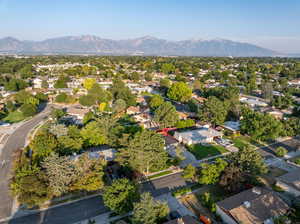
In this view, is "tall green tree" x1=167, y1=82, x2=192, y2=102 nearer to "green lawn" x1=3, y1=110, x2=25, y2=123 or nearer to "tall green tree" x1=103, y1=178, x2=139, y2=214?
"green lawn" x1=3, y1=110, x2=25, y2=123

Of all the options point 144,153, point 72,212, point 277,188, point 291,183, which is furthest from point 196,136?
point 72,212

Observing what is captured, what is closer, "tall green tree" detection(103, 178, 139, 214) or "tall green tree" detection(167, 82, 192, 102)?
"tall green tree" detection(103, 178, 139, 214)

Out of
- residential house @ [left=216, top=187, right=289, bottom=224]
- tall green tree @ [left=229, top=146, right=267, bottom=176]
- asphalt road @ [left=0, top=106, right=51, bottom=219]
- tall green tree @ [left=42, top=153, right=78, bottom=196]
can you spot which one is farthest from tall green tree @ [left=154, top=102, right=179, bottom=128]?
asphalt road @ [left=0, top=106, right=51, bottom=219]

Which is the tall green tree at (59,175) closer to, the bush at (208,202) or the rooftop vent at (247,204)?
the bush at (208,202)

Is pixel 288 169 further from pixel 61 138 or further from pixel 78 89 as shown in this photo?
pixel 78 89

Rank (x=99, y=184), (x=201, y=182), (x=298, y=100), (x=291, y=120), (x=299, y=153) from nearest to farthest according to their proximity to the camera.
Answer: (x=99, y=184), (x=201, y=182), (x=299, y=153), (x=291, y=120), (x=298, y=100)

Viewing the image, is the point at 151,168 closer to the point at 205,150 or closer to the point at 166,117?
the point at 205,150

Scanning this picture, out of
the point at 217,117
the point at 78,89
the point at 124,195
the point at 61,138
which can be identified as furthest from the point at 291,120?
the point at 78,89
